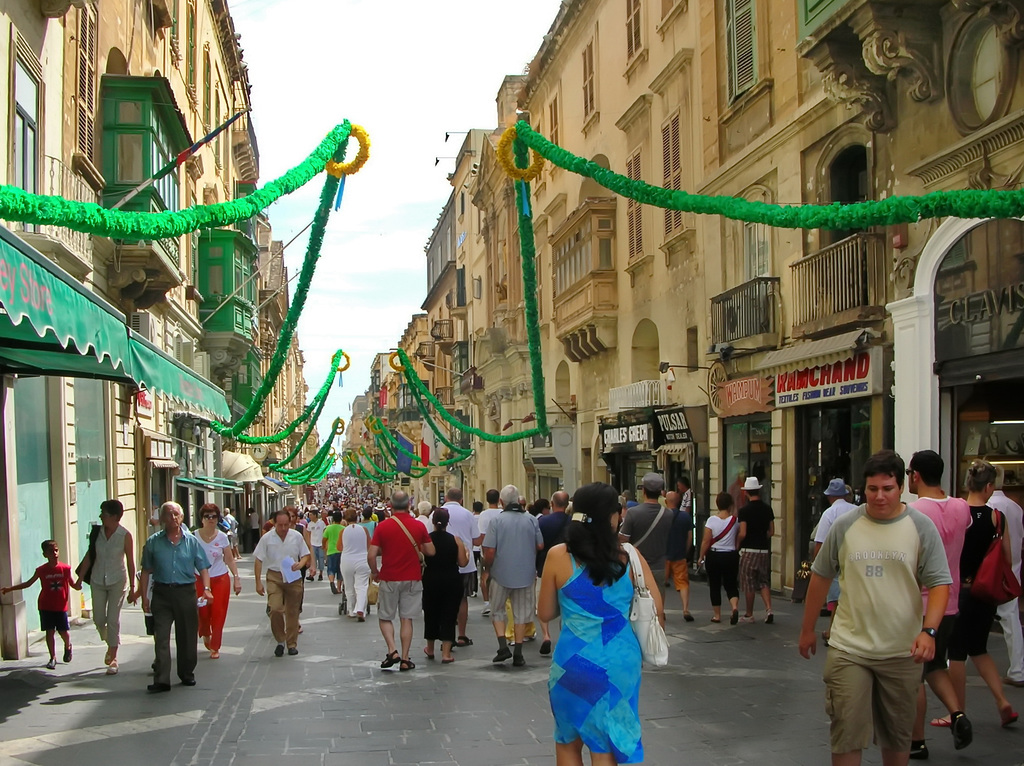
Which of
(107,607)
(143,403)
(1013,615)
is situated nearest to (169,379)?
(107,607)

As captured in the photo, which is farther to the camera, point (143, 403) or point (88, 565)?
point (143, 403)

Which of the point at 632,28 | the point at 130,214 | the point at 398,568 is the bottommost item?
the point at 398,568

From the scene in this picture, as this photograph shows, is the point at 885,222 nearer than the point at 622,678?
No

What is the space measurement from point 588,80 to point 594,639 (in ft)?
85.1

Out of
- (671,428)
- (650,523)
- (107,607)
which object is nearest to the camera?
(107,607)

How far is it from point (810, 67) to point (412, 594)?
10205mm

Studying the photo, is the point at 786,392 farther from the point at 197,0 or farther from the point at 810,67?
the point at 197,0

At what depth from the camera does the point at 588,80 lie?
96.7 ft

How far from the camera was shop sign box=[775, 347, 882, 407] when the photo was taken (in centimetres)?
1452

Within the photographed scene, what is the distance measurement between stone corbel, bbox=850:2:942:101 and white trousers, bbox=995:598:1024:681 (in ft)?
22.3

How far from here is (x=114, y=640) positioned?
425 inches

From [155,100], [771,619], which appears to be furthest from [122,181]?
[771,619]

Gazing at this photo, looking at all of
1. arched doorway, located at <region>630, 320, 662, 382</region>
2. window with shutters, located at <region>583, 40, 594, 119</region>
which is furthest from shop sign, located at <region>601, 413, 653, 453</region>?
window with shutters, located at <region>583, 40, 594, 119</region>

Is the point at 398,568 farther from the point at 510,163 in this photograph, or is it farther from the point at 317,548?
the point at 317,548
